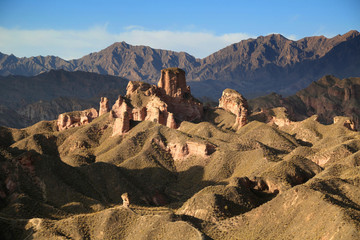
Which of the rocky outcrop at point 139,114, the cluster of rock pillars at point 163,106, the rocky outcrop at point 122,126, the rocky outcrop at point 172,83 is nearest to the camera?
the rocky outcrop at point 122,126

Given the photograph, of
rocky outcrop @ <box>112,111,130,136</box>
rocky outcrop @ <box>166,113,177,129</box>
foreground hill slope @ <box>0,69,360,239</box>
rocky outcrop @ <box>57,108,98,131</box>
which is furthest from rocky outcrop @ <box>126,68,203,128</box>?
rocky outcrop @ <box>57,108,98,131</box>

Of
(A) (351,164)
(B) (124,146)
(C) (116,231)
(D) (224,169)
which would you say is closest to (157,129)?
(B) (124,146)

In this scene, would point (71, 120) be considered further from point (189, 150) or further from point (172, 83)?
point (189, 150)

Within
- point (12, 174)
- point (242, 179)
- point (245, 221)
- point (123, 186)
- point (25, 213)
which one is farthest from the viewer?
point (123, 186)

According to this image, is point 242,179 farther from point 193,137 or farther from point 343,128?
point 343,128

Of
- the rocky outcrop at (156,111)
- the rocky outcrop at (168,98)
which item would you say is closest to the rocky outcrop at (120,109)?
the rocky outcrop at (168,98)

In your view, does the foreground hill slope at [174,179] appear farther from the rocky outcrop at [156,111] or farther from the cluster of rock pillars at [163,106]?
the cluster of rock pillars at [163,106]

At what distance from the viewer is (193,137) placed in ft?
397

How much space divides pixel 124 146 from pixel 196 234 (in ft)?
214

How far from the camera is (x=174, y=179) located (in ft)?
368

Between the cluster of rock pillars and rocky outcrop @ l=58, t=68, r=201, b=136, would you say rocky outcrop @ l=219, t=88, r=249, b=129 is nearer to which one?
the cluster of rock pillars

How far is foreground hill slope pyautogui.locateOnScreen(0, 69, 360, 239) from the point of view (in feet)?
220

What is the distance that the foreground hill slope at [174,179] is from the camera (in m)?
67.0

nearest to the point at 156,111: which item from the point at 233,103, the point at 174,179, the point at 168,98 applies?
the point at 168,98
